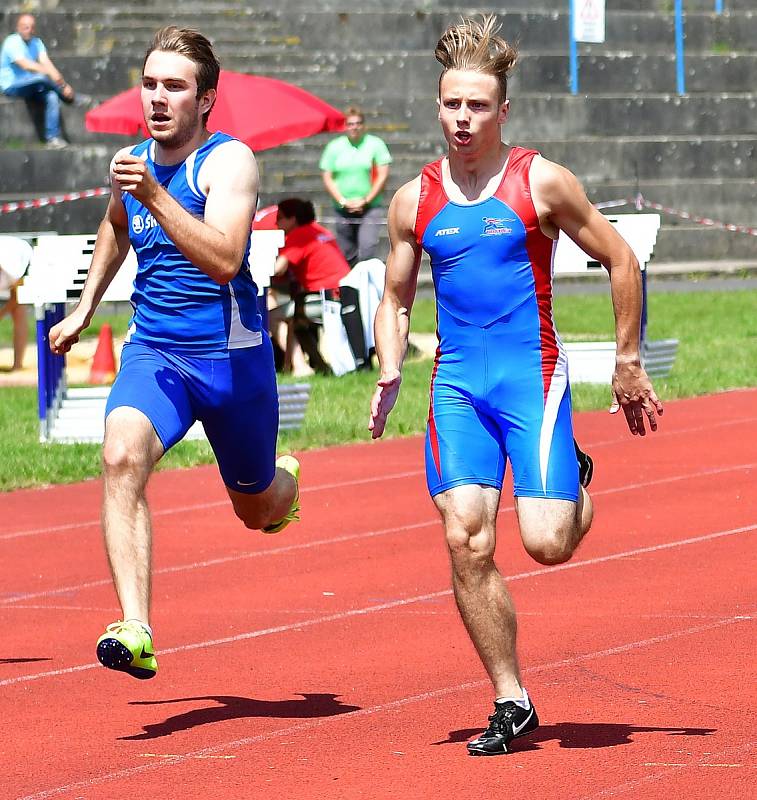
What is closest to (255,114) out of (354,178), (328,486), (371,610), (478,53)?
(354,178)

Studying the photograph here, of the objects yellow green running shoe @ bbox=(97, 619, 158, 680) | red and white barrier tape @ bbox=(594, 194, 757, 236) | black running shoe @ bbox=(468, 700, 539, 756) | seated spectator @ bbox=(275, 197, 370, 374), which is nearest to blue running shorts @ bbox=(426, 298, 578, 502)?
black running shoe @ bbox=(468, 700, 539, 756)

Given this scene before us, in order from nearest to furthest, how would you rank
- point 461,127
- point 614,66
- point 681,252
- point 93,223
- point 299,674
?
point 461,127 → point 299,674 → point 93,223 → point 681,252 → point 614,66

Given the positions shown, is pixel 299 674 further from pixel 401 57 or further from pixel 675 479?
pixel 401 57

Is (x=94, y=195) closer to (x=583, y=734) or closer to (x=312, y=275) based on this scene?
(x=312, y=275)

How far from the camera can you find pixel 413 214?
18.1 ft

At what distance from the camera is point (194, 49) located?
577 centimetres

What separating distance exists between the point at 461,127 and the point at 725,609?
9.12ft

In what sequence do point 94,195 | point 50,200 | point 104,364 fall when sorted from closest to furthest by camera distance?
point 104,364
point 50,200
point 94,195

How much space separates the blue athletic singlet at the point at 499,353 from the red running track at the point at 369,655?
0.82 meters

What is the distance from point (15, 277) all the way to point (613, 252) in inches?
445

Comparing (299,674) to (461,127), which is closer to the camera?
(461,127)

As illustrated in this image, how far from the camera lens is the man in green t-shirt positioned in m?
19.2

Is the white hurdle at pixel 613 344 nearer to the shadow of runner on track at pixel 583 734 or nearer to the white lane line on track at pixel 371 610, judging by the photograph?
the white lane line on track at pixel 371 610

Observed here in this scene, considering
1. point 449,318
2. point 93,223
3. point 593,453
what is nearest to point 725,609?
point 449,318
